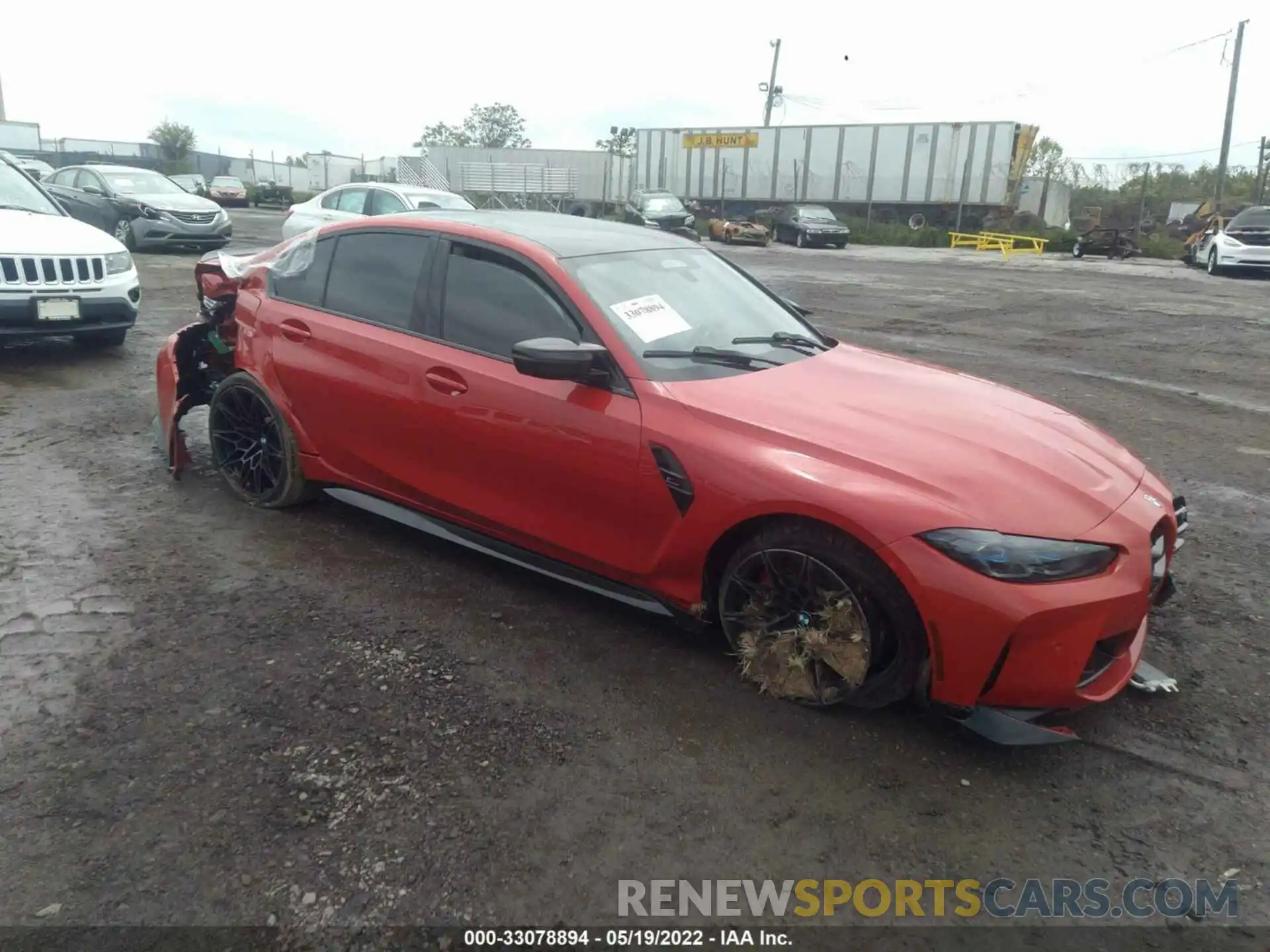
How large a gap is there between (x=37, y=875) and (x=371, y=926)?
87 centimetres

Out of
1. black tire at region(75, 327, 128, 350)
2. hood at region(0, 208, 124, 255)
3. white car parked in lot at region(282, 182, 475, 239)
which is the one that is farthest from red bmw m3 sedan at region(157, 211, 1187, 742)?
white car parked in lot at region(282, 182, 475, 239)

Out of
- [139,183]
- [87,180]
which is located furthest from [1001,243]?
[87,180]

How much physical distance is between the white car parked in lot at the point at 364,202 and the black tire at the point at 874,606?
425 inches

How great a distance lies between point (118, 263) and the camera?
784 centimetres

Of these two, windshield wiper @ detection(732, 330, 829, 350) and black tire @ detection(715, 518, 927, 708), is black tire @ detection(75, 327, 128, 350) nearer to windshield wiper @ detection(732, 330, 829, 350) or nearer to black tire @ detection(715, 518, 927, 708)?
windshield wiper @ detection(732, 330, 829, 350)

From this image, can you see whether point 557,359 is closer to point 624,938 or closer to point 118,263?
point 624,938

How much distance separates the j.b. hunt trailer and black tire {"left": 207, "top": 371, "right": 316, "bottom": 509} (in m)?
32.3

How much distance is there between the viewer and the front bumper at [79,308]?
702 centimetres

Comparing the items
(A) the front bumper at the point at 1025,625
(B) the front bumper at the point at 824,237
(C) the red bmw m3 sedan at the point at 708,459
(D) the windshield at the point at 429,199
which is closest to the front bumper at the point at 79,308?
(C) the red bmw m3 sedan at the point at 708,459

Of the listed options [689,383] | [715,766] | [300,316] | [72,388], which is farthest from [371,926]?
[72,388]

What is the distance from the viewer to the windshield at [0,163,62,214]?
802 cm

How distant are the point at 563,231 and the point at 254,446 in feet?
6.43

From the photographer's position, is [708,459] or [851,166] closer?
[708,459]

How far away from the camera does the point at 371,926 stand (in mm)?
2205
